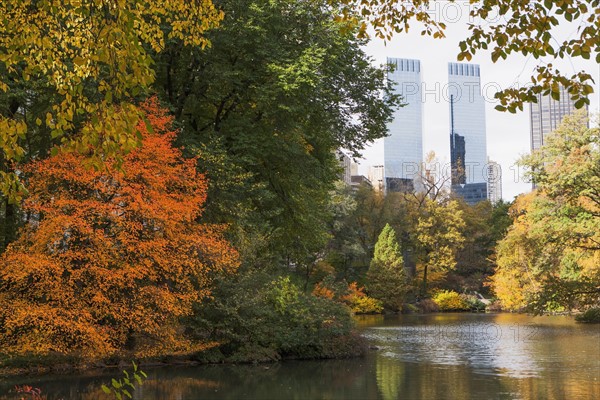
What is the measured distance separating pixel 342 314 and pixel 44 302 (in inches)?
348

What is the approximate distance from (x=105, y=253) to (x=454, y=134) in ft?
271

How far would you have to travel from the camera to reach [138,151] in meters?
17.3

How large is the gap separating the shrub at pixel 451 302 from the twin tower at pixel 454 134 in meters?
10.3

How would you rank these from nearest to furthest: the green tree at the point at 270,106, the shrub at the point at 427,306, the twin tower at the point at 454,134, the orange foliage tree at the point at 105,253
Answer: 1. the orange foliage tree at the point at 105,253
2. the green tree at the point at 270,106
3. the shrub at the point at 427,306
4. the twin tower at the point at 454,134

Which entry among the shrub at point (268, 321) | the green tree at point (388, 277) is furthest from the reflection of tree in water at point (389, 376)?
the green tree at point (388, 277)

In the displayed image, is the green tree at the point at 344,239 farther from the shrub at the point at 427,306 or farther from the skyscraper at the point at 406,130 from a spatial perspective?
the skyscraper at the point at 406,130

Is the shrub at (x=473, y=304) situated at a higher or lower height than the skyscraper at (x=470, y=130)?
lower

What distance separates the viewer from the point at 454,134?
311 ft

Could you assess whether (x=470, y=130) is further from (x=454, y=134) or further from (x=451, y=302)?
(x=451, y=302)

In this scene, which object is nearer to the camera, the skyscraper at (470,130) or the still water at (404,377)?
the still water at (404,377)

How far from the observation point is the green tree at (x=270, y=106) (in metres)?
19.3

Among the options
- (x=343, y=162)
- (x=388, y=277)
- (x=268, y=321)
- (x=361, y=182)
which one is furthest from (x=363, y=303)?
(x=268, y=321)

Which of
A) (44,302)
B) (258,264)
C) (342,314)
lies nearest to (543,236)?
(342,314)

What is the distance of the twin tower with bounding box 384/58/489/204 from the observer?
7275cm
